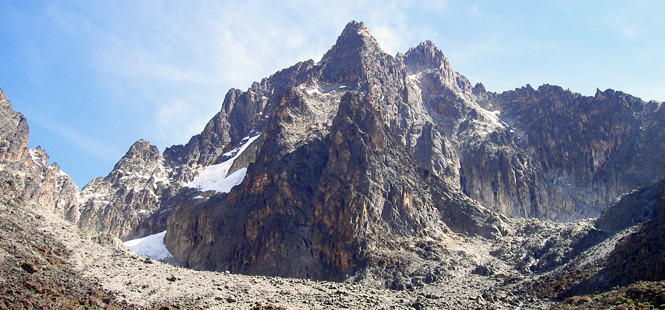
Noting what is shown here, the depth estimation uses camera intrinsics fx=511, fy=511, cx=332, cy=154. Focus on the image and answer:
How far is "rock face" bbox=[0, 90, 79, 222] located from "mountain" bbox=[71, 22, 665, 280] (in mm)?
6994

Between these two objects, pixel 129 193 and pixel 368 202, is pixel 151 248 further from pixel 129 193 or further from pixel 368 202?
pixel 368 202

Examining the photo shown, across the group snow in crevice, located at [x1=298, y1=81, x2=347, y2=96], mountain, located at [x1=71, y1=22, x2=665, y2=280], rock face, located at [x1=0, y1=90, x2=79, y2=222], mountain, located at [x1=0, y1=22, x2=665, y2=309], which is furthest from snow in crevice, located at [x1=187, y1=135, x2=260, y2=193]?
rock face, located at [x1=0, y1=90, x2=79, y2=222]

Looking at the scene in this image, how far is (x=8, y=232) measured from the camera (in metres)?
51.8

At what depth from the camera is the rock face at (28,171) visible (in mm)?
132125

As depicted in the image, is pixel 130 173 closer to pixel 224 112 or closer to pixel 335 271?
pixel 224 112

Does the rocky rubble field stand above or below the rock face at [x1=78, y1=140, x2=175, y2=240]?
below

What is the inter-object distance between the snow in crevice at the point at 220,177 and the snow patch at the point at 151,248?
18.7m

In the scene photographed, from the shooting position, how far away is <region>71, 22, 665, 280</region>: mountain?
313ft

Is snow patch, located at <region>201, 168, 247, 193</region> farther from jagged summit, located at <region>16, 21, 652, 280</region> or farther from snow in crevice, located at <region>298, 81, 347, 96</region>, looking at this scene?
snow in crevice, located at <region>298, 81, 347, 96</region>

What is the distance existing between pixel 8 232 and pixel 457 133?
4927 inches

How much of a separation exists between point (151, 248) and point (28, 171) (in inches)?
1869

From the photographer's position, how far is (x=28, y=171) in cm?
14050

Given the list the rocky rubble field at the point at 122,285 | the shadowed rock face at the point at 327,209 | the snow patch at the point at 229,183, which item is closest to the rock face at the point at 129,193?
the snow patch at the point at 229,183

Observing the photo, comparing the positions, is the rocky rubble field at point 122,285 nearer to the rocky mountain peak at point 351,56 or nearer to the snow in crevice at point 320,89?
the snow in crevice at point 320,89
